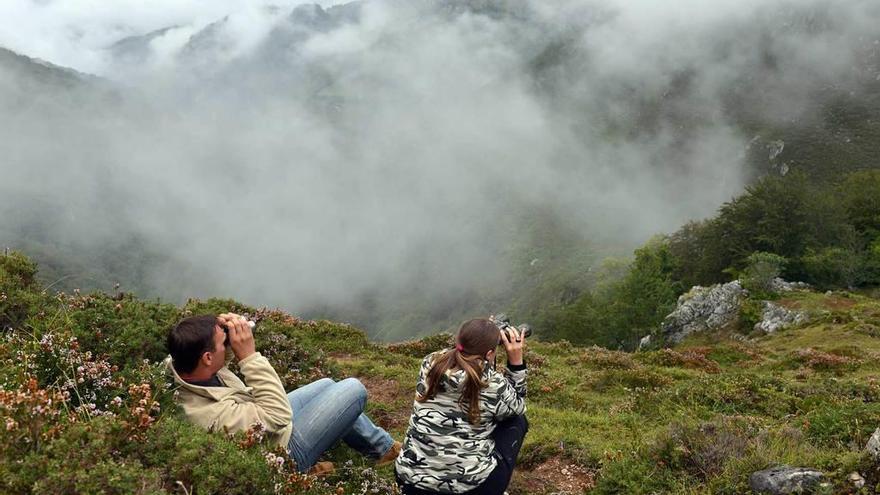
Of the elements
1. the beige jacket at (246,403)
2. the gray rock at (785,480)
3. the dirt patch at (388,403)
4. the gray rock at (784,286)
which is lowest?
the dirt patch at (388,403)

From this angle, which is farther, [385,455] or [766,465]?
[385,455]

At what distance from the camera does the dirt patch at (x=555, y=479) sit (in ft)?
23.8

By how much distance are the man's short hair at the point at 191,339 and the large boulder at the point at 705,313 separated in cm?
3891

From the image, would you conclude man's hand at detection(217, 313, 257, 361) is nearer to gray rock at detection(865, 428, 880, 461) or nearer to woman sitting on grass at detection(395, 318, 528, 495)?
woman sitting on grass at detection(395, 318, 528, 495)

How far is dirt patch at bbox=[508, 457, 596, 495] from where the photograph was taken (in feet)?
23.8

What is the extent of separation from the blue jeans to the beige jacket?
1.54 feet

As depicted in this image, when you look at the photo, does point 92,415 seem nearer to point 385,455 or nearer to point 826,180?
point 385,455

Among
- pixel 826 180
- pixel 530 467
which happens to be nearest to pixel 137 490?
pixel 530 467

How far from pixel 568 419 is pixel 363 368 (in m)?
5.87

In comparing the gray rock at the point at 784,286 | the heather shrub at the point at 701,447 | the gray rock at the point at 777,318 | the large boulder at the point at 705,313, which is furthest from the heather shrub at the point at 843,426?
the gray rock at the point at 784,286

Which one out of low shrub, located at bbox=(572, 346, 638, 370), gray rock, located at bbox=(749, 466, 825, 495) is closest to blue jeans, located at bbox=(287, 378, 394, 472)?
gray rock, located at bbox=(749, 466, 825, 495)

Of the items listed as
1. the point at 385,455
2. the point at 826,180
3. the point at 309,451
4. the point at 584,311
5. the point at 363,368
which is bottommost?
the point at 584,311

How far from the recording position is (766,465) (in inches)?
213

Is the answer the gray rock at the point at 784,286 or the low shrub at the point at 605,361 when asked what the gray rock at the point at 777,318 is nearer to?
the gray rock at the point at 784,286
